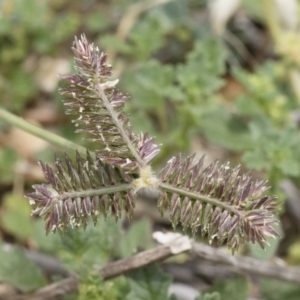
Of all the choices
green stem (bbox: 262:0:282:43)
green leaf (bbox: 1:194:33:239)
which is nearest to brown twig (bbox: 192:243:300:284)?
green leaf (bbox: 1:194:33:239)

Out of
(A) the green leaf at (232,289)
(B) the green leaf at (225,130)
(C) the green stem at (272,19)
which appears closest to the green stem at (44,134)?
(A) the green leaf at (232,289)

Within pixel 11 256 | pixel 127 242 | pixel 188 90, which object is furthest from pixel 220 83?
pixel 11 256

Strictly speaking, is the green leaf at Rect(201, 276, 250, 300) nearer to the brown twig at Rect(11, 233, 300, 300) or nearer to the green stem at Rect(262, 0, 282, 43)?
the brown twig at Rect(11, 233, 300, 300)

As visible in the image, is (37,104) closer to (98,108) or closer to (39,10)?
(39,10)

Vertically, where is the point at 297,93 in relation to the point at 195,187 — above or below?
above

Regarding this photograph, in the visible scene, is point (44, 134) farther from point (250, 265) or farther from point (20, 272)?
point (250, 265)

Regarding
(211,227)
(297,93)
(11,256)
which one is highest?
(297,93)

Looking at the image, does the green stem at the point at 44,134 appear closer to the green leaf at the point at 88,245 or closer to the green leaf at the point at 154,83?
the green leaf at the point at 88,245
